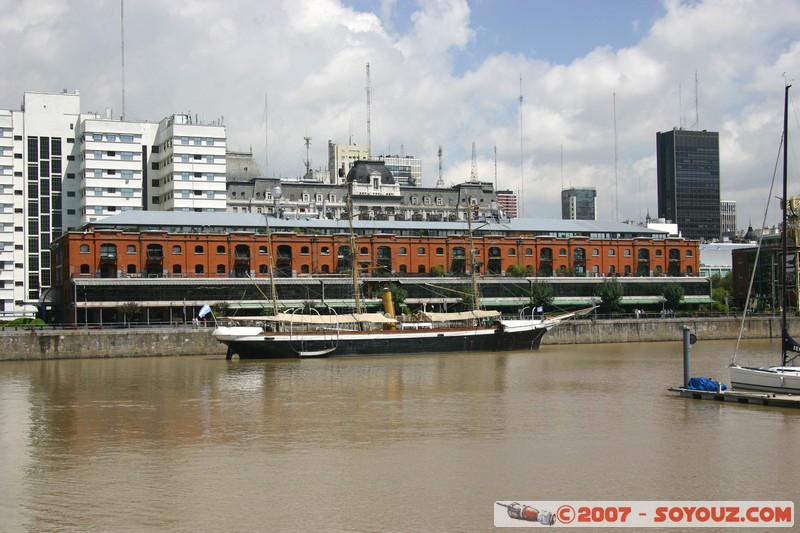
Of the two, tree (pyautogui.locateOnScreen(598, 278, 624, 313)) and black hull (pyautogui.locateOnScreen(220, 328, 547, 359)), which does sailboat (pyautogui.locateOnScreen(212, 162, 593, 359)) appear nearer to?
black hull (pyautogui.locateOnScreen(220, 328, 547, 359))

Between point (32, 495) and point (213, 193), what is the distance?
4477 inches

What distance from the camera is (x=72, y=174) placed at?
140m

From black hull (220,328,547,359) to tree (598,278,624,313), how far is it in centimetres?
2531

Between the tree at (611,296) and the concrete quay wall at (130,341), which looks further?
the tree at (611,296)

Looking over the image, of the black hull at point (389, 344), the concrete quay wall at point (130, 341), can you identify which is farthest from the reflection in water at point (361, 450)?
the concrete quay wall at point (130, 341)

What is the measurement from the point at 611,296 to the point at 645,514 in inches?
3741

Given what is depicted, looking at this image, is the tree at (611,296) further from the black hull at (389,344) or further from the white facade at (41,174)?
the white facade at (41,174)

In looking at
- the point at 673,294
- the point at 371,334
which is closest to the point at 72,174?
the point at 371,334

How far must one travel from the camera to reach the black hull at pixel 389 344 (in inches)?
3270

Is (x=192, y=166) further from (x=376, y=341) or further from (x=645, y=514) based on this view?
(x=645, y=514)

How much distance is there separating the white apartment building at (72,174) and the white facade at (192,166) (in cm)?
15

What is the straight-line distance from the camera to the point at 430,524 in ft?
81.3

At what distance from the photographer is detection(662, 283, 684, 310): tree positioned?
12219 centimetres

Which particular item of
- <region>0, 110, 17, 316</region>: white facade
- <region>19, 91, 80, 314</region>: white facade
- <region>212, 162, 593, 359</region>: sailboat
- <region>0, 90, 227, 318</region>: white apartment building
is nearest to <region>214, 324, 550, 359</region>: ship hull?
<region>212, 162, 593, 359</region>: sailboat
